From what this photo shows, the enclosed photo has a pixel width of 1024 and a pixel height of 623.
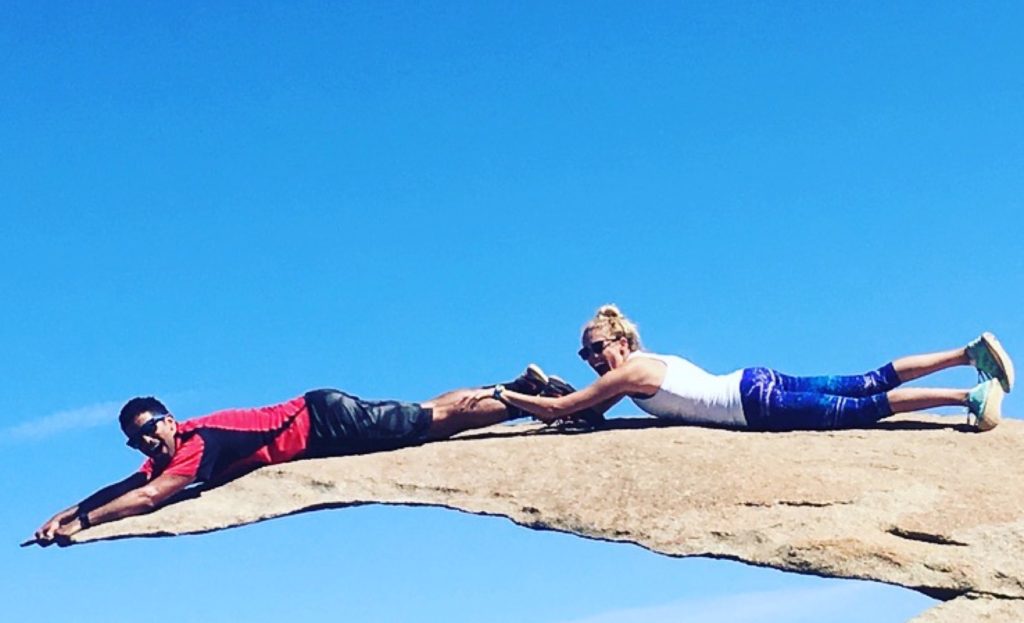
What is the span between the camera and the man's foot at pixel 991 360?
381 inches

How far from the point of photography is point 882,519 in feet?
28.0

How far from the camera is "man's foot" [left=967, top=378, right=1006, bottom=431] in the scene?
9844mm

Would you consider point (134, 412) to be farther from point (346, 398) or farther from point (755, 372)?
point (755, 372)

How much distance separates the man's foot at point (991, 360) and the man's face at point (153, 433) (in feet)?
17.6

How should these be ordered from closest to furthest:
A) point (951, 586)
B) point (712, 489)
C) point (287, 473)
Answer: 1. point (951, 586)
2. point (712, 489)
3. point (287, 473)

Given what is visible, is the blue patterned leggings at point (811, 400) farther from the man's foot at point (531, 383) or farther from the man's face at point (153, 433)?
the man's face at point (153, 433)

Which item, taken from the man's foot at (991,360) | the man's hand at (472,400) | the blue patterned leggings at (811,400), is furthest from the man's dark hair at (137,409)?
the man's foot at (991,360)

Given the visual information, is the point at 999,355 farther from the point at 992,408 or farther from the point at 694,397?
the point at 694,397

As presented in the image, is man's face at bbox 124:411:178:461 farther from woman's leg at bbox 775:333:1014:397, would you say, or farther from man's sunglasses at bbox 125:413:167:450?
woman's leg at bbox 775:333:1014:397

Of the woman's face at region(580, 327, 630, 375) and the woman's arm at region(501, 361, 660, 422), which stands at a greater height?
the woman's face at region(580, 327, 630, 375)

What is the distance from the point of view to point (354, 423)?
989cm

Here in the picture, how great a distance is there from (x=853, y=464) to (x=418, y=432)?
9.75ft

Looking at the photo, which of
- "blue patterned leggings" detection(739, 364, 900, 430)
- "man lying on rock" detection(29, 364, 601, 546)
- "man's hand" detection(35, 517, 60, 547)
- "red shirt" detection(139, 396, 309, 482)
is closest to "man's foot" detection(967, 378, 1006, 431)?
"blue patterned leggings" detection(739, 364, 900, 430)

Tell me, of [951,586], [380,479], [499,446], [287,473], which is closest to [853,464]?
[951,586]
